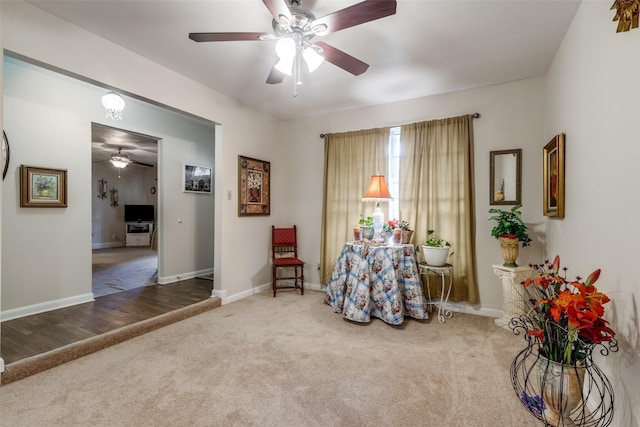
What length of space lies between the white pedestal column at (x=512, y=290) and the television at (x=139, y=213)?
9554mm

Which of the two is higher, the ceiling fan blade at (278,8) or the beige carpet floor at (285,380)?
the ceiling fan blade at (278,8)

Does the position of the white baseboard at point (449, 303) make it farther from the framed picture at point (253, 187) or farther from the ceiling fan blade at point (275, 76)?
the ceiling fan blade at point (275, 76)

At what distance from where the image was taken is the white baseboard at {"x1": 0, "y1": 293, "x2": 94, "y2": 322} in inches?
115

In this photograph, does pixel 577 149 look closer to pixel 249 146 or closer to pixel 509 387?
pixel 509 387

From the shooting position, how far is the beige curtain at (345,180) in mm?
3863

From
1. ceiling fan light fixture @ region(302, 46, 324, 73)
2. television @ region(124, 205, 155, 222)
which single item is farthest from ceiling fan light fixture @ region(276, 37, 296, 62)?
television @ region(124, 205, 155, 222)

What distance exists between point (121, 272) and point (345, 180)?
4.28m

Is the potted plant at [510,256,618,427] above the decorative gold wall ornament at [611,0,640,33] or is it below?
below

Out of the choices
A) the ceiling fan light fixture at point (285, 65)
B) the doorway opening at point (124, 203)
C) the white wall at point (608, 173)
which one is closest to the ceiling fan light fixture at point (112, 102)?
the ceiling fan light fixture at point (285, 65)

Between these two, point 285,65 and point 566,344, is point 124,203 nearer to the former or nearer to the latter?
point 285,65

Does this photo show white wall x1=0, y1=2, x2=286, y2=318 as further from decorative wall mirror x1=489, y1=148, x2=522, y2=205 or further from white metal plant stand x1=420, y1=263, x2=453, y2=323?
decorative wall mirror x1=489, y1=148, x2=522, y2=205

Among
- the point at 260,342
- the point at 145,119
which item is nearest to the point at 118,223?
the point at 145,119

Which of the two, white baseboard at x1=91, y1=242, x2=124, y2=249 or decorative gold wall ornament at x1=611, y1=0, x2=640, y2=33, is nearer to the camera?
decorative gold wall ornament at x1=611, y1=0, x2=640, y2=33

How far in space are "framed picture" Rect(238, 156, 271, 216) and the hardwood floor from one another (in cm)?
129
